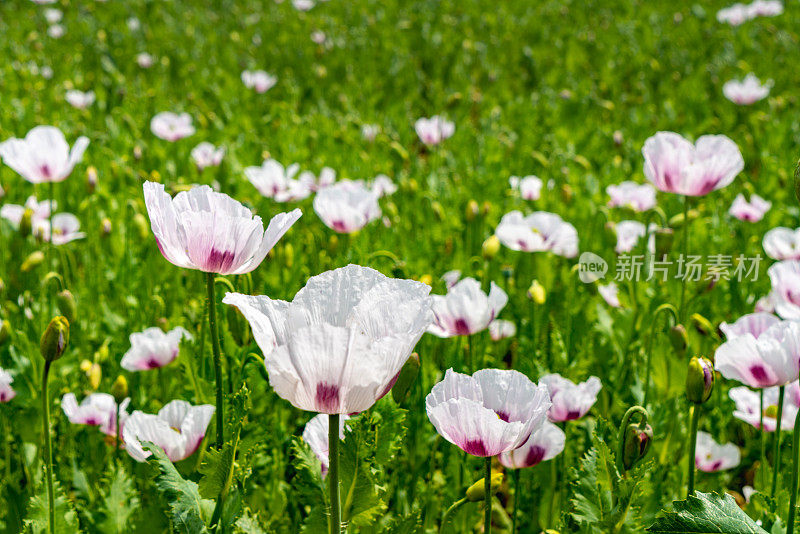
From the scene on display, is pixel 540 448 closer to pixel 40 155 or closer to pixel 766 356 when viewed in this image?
pixel 766 356

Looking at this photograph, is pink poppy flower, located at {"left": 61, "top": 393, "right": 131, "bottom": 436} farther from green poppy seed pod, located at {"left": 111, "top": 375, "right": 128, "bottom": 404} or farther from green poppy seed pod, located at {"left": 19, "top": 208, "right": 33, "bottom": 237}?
green poppy seed pod, located at {"left": 19, "top": 208, "right": 33, "bottom": 237}

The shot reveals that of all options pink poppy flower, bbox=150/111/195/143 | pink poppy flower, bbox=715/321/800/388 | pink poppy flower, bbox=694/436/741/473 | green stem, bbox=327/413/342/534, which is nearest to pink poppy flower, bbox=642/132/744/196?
pink poppy flower, bbox=694/436/741/473

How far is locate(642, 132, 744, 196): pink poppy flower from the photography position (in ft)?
6.57

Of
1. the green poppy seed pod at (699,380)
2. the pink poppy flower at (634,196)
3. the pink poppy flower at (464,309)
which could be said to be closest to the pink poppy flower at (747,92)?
the pink poppy flower at (634,196)

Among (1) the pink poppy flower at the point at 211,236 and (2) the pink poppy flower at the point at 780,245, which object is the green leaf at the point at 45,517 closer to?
(1) the pink poppy flower at the point at 211,236

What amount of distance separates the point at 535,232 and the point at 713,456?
2.78 feet

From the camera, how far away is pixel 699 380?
125 centimetres

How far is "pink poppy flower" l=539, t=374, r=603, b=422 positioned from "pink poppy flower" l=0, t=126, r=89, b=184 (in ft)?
4.75

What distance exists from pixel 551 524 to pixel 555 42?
611 centimetres

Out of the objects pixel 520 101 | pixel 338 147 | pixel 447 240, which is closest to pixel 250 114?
pixel 338 147

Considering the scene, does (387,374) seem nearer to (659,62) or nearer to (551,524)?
(551,524)

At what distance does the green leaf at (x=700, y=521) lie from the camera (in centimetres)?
93

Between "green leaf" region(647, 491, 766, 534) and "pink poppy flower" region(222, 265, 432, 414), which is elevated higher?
"pink poppy flower" region(222, 265, 432, 414)

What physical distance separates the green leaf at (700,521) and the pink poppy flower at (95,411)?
1.21 meters
